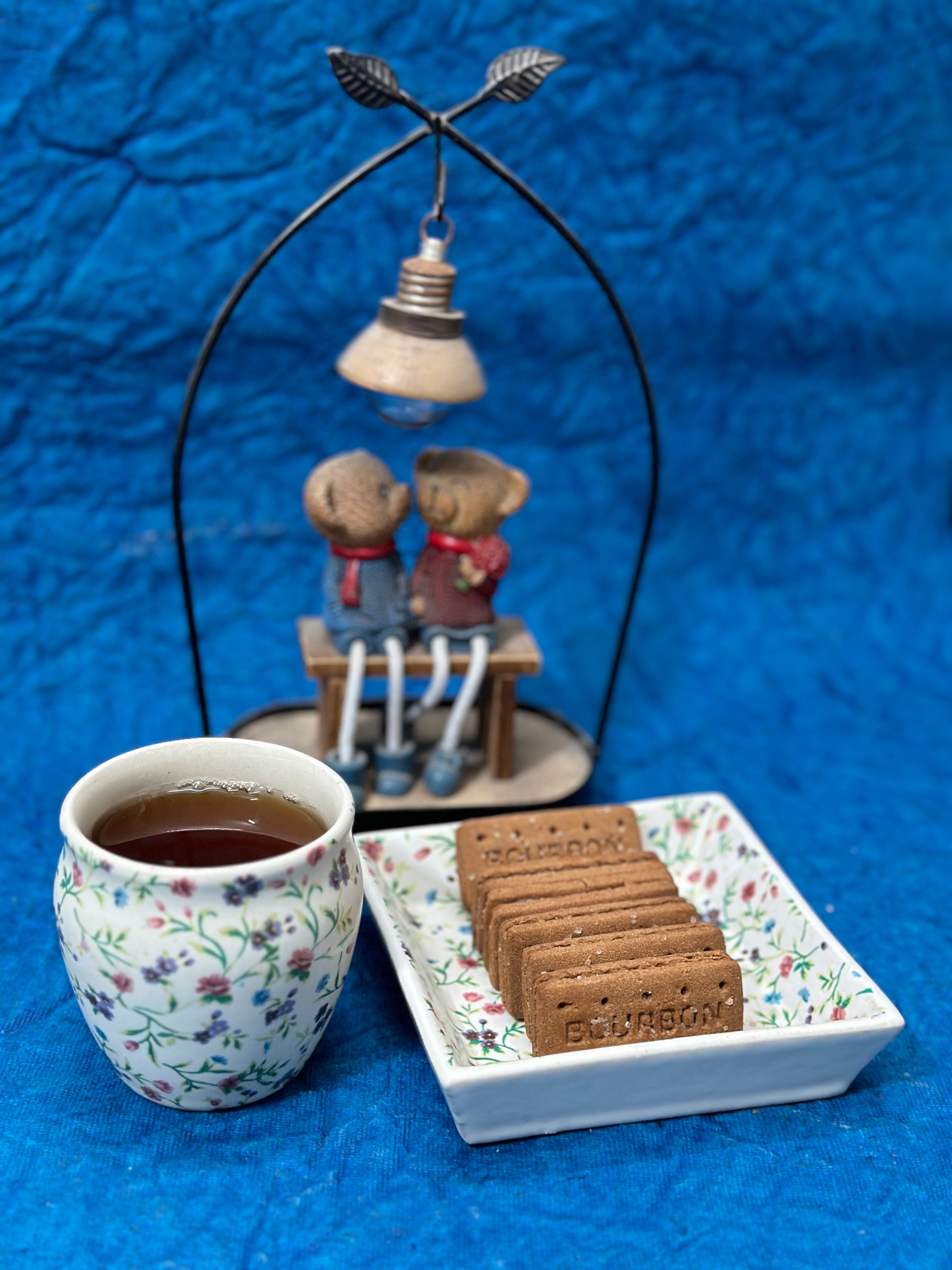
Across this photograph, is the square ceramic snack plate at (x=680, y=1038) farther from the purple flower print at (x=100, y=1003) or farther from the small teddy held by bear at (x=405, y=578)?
the purple flower print at (x=100, y=1003)

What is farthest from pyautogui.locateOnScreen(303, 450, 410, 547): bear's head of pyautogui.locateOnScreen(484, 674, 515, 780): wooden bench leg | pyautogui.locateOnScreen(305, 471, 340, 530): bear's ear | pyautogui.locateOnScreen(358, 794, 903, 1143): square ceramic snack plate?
pyautogui.locateOnScreen(358, 794, 903, 1143): square ceramic snack plate

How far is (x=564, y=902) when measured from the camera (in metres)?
1.32

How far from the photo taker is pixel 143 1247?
42.3 inches

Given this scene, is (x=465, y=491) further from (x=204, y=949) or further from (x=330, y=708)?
(x=204, y=949)

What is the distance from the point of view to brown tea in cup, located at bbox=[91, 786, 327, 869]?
3.73 feet

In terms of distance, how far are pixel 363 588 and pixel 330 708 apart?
0.15 metres

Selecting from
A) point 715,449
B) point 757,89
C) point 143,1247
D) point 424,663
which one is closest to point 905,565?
point 715,449

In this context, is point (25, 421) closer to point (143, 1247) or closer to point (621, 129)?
point (621, 129)

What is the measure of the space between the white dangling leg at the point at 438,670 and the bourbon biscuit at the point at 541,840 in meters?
0.20

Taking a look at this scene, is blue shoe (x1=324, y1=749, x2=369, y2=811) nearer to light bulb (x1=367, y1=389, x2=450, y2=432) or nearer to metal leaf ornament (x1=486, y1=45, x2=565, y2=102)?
light bulb (x1=367, y1=389, x2=450, y2=432)

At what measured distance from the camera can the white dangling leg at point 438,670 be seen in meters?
1.60

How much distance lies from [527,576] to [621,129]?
705 mm

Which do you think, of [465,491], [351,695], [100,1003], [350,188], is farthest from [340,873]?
[350,188]

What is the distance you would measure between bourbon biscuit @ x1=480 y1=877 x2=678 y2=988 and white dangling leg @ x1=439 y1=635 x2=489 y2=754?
1.04ft
